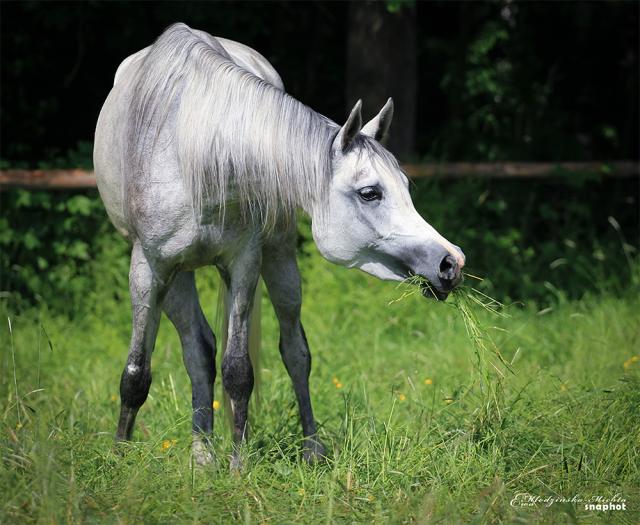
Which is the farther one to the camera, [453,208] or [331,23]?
[331,23]

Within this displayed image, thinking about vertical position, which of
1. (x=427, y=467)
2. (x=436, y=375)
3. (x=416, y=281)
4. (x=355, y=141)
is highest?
(x=355, y=141)

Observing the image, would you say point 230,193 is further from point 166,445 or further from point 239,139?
point 166,445

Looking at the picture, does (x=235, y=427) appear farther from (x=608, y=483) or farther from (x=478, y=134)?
(x=478, y=134)

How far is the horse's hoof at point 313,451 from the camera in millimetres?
3729

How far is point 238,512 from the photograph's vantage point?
9.72 ft

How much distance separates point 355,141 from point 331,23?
6.26 meters

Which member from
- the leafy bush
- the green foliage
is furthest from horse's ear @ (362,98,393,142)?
the green foliage

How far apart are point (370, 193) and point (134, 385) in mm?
1300

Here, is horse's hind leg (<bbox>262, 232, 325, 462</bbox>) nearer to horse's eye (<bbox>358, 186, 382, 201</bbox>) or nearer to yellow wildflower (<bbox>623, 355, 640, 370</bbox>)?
horse's eye (<bbox>358, 186, 382, 201</bbox>)

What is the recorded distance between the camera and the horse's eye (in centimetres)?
326

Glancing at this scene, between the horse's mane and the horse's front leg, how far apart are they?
211 millimetres

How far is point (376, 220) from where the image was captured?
10.8ft

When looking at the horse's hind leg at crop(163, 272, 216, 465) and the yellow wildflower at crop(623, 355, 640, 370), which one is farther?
the yellow wildflower at crop(623, 355, 640, 370)

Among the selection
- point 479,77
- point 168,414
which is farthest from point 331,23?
point 168,414
